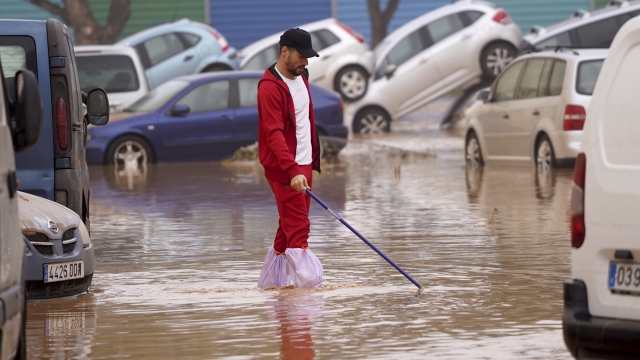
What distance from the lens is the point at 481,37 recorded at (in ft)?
92.3

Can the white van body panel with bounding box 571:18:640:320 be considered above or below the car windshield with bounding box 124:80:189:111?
above

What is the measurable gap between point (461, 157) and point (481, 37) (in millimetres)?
5099

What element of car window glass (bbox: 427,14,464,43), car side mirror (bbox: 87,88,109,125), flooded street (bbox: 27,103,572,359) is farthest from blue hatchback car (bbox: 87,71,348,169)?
car side mirror (bbox: 87,88,109,125)

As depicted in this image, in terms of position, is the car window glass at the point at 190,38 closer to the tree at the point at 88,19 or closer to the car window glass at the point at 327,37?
the car window glass at the point at 327,37

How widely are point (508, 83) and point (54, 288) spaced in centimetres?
1210

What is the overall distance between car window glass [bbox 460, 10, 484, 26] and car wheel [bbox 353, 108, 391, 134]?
2572 millimetres

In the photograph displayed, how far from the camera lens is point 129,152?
23.2 m

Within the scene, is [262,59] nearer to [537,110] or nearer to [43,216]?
[537,110]

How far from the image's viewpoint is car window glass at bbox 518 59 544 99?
1934 centimetres

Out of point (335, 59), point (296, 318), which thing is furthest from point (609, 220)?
point (335, 59)

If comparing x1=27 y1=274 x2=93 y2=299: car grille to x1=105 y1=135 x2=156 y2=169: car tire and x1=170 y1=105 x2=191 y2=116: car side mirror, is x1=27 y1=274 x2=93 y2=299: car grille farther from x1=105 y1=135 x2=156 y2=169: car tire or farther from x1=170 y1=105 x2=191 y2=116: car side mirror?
x1=105 y1=135 x2=156 y2=169: car tire

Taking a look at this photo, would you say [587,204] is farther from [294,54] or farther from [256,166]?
[256,166]

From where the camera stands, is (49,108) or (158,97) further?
(158,97)

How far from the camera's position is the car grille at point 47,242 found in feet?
29.7
